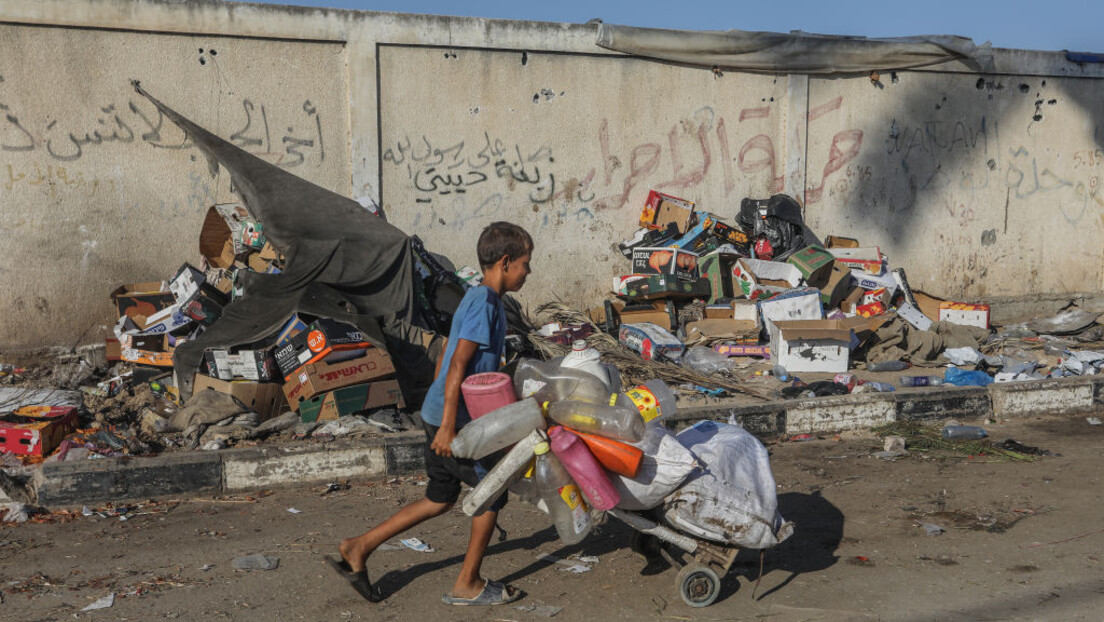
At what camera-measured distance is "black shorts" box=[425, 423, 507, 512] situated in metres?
3.39

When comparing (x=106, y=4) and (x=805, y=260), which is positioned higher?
(x=106, y=4)

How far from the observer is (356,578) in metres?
3.54

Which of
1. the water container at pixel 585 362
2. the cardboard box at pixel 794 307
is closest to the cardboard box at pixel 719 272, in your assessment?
the cardboard box at pixel 794 307

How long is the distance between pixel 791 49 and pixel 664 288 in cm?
308

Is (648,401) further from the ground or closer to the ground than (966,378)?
further from the ground

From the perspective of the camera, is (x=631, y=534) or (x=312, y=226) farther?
(x=312, y=226)

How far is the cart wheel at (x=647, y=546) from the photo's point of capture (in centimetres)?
391

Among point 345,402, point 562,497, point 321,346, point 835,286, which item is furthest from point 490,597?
point 835,286

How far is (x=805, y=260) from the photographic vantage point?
8.96 m

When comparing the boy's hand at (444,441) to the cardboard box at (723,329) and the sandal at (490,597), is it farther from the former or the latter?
the cardboard box at (723,329)

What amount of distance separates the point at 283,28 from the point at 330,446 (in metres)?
4.33

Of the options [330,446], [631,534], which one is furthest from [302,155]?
[631,534]

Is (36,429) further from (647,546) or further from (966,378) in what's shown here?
(966,378)

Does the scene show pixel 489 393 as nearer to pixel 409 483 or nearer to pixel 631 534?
pixel 631 534
